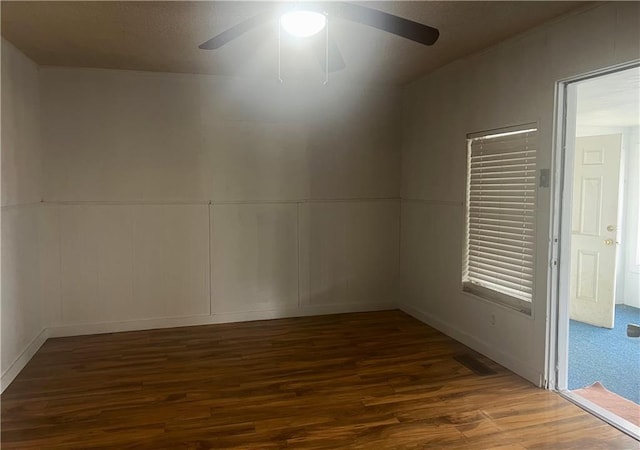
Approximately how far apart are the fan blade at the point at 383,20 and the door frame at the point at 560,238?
4.44ft

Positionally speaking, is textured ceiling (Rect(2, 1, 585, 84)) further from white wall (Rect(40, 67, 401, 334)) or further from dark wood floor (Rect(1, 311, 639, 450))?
dark wood floor (Rect(1, 311, 639, 450))

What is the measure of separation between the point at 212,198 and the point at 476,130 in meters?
2.60

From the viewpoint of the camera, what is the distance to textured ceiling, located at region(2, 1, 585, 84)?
9.25ft

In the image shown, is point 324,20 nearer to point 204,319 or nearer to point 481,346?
point 481,346

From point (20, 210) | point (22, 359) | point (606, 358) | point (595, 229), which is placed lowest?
point (606, 358)

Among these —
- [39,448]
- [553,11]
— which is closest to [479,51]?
[553,11]

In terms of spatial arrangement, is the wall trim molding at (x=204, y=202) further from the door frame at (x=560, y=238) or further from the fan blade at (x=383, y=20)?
the fan blade at (x=383, y=20)

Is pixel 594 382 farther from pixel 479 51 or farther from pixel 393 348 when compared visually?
pixel 479 51

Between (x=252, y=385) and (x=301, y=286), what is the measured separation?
1.80m

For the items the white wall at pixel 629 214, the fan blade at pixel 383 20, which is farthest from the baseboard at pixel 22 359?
the white wall at pixel 629 214

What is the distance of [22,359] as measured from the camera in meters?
3.61

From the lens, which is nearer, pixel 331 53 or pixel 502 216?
pixel 331 53

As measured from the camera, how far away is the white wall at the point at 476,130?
2.90 meters

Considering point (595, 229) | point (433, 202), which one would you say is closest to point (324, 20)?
point (433, 202)
